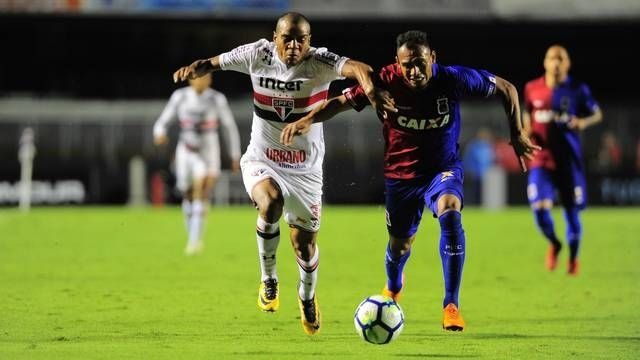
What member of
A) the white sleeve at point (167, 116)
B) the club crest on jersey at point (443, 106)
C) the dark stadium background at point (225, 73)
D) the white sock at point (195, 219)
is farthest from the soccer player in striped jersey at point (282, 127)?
the dark stadium background at point (225, 73)

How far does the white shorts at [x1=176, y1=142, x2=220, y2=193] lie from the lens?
53.2ft

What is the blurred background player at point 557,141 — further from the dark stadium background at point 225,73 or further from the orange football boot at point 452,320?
the dark stadium background at point 225,73

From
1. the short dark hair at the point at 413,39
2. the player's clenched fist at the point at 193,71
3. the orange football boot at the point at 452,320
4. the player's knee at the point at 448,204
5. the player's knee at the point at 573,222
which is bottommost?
the orange football boot at the point at 452,320

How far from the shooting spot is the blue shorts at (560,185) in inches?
537

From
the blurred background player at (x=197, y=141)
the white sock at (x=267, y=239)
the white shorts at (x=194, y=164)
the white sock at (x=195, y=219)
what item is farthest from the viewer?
the white shorts at (x=194, y=164)

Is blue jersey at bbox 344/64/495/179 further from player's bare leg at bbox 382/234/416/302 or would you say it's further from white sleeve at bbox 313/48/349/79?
player's bare leg at bbox 382/234/416/302

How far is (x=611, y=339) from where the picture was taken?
8.57 m

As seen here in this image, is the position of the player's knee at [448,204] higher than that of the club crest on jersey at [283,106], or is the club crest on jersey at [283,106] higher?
the club crest on jersey at [283,106]

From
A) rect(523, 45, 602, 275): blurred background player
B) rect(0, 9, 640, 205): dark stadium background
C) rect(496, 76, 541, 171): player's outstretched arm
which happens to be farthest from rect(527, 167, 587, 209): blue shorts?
rect(0, 9, 640, 205): dark stadium background

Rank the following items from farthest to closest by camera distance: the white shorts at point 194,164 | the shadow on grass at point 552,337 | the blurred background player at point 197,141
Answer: the white shorts at point 194,164 < the blurred background player at point 197,141 < the shadow on grass at point 552,337

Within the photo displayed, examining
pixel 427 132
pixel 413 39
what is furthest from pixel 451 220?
pixel 413 39

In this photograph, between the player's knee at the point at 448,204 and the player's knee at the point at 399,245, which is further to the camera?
the player's knee at the point at 399,245

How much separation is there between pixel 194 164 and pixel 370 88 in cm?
845

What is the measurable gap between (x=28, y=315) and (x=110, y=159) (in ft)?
67.3
